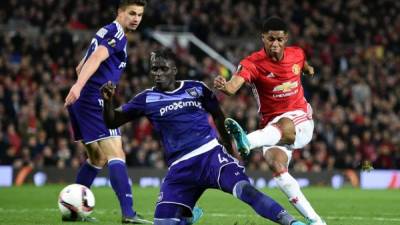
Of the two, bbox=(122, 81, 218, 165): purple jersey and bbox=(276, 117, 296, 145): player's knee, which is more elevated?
bbox=(122, 81, 218, 165): purple jersey

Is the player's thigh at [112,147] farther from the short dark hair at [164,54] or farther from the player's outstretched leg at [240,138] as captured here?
the short dark hair at [164,54]

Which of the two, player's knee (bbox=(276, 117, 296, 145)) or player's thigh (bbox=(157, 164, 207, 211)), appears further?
player's knee (bbox=(276, 117, 296, 145))

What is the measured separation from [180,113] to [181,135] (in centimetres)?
20

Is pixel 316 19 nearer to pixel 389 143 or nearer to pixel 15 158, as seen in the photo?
pixel 389 143

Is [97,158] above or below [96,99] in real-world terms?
below

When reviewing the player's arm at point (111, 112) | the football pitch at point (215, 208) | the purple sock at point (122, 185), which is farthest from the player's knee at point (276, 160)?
the player's arm at point (111, 112)

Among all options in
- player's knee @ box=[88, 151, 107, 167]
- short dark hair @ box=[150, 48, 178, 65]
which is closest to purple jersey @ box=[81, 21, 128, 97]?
player's knee @ box=[88, 151, 107, 167]

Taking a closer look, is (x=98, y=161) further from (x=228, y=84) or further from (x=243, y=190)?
(x=243, y=190)

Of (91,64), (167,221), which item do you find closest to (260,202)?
(167,221)

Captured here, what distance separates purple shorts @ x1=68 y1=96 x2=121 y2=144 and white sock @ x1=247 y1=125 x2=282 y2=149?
1.88m

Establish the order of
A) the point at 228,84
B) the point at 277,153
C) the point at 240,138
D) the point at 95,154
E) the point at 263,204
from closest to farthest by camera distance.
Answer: the point at 263,204
the point at 240,138
the point at 228,84
the point at 277,153
the point at 95,154

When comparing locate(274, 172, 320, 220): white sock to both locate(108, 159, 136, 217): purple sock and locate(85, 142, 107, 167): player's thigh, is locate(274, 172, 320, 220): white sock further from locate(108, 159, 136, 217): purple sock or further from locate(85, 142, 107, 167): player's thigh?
locate(85, 142, 107, 167): player's thigh

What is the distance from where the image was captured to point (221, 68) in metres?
26.6

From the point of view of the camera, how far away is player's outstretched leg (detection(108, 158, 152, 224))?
9.89m
